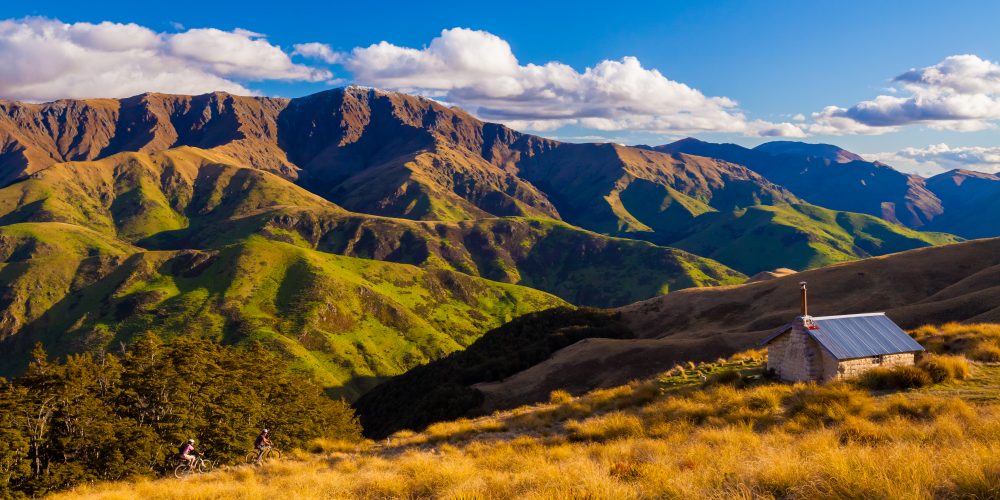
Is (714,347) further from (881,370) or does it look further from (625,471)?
(625,471)

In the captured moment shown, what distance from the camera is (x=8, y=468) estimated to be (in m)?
33.8

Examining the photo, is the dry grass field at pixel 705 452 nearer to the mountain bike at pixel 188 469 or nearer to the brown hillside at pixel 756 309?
the mountain bike at pixel 188 469

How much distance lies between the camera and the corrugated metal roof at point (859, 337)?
2814cm

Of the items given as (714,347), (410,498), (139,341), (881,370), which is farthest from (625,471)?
(714,347)

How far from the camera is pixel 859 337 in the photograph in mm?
29422

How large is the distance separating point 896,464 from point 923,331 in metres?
32.0

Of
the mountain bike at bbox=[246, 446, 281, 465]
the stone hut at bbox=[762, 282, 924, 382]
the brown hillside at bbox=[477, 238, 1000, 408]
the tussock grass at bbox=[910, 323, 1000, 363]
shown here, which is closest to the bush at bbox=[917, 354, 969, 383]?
the stone hut at bbox=[762, 282, 924, 382]

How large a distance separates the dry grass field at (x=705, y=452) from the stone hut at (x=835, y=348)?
6.90 ft

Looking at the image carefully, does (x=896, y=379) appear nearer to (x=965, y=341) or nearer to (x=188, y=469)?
(x=965, y=341)

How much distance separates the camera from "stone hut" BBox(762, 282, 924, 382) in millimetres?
27859

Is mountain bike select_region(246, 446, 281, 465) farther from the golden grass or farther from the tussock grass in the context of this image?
the tussock grass

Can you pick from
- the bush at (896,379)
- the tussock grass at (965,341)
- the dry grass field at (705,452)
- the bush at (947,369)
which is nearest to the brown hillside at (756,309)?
the tussock grass at (965,341)

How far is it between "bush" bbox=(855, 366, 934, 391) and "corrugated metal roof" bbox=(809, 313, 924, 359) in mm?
3684

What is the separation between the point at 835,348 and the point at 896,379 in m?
4.96
